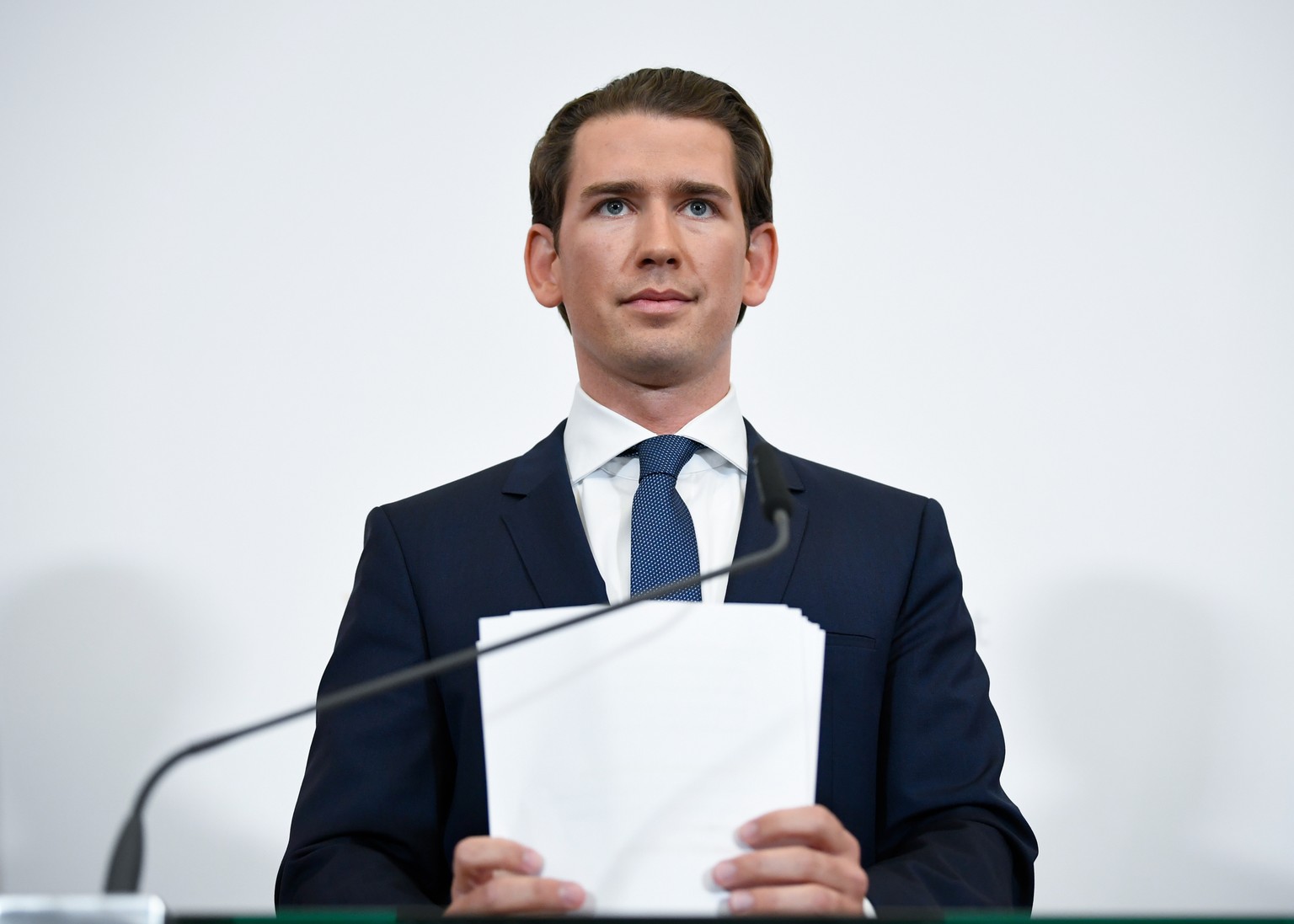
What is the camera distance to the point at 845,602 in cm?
160

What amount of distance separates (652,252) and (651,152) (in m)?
0.18

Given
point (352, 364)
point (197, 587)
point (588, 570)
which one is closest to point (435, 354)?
point (352, 364)

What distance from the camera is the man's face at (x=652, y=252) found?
1705mm

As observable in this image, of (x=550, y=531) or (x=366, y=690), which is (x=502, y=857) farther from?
(x=550, y=531)

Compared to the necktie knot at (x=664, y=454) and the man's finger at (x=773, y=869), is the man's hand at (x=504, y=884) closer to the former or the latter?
the man's finger at (x=773, y=869)

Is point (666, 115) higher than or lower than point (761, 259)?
higher

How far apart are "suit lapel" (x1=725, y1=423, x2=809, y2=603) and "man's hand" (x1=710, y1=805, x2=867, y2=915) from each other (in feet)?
1.53

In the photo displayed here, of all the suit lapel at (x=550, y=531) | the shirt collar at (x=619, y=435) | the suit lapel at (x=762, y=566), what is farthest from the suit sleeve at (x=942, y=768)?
the suit lapel at (x=550, y=531)

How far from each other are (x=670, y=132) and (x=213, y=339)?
947mm

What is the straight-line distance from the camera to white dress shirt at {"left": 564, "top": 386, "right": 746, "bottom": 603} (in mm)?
1659

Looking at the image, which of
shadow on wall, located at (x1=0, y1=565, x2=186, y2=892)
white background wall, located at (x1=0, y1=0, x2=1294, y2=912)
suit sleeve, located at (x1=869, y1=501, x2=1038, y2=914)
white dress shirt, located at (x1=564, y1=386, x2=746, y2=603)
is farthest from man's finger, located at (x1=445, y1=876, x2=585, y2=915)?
shadow on wall, located at (x1=0, y1=565, x2=186, y2=892)

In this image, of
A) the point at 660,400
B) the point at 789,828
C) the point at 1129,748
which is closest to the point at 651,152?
the point at 660,400

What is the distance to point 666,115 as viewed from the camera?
1.84 meters

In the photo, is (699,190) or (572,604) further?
(699,190)
